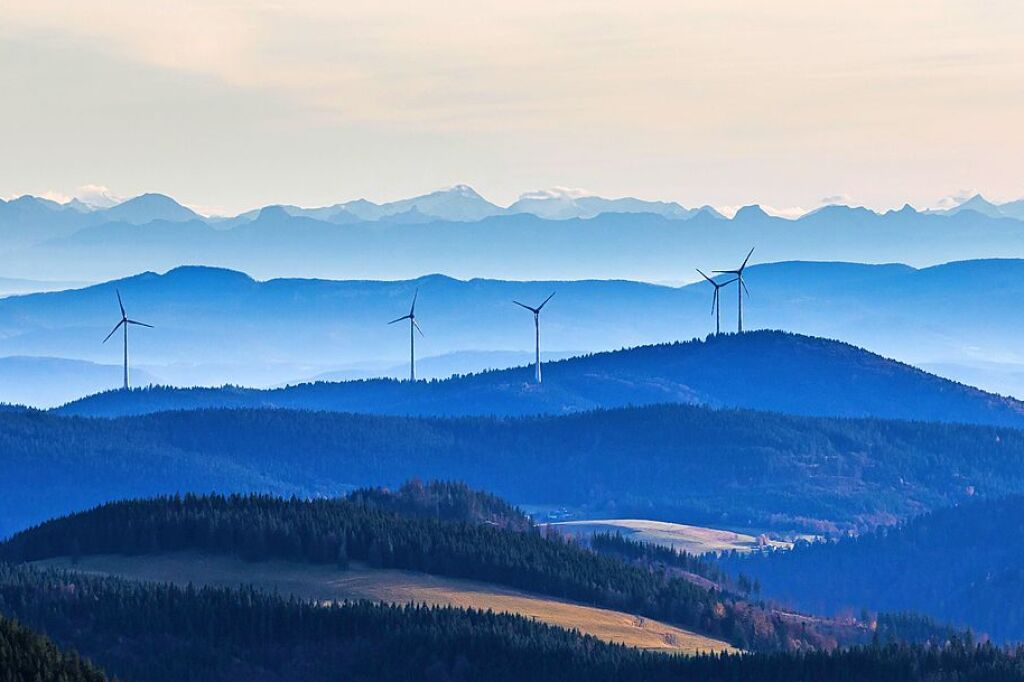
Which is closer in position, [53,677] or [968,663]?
[53,677]

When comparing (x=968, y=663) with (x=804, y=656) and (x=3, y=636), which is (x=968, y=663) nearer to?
(x=804, y=656)

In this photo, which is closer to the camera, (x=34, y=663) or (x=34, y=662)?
(x=34, y=663)

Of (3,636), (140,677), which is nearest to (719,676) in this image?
(140,677)

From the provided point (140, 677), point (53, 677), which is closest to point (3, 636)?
point (53, 677)
